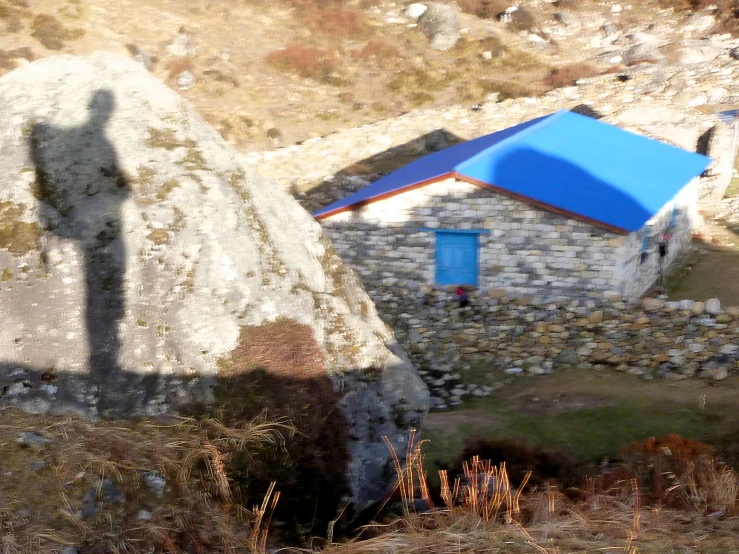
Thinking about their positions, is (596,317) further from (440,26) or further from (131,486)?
(440,26)

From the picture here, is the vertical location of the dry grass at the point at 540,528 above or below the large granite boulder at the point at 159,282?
below

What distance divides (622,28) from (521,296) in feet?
117

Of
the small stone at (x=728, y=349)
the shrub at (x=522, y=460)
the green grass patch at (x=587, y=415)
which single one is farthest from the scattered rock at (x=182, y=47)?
the shrub at (x=522, y=460)

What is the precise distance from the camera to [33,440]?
453 centimetres

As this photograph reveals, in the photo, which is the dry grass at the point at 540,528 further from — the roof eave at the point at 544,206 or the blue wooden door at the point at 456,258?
the blue wooden door at the point at 456,258

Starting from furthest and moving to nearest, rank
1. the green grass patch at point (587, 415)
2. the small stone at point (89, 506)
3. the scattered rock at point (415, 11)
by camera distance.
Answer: the scattered rock at point (415, 11)
the green grass patch at point (587, 415)
the small stone at point (89, 506)

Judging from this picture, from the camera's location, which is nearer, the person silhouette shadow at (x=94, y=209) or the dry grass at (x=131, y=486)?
the dry grass at (x=131, y=486)

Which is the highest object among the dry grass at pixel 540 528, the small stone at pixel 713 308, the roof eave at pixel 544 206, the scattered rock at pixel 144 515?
the roof eave at pixel 544 206

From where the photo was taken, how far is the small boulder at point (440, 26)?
4281 cm

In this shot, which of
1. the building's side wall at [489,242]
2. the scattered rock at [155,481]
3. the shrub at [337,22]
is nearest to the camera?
the scattered rock at [155,481]

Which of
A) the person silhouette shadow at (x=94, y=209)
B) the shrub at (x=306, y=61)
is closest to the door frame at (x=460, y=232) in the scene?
the person silhouette shadow at (x=94, y=209)

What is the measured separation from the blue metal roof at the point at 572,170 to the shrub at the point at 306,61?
1823cm

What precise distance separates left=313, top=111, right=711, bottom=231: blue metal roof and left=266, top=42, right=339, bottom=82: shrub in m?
18.2

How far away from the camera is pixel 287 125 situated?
107 feet
